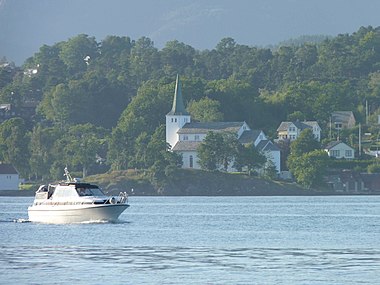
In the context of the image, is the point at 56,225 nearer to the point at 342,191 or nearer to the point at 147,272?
the point at 147,272

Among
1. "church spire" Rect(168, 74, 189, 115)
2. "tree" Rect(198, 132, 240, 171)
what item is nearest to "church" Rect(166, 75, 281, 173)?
"church spire" Rect(168, 74, 189, 115)

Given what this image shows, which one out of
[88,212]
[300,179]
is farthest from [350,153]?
[88,212]

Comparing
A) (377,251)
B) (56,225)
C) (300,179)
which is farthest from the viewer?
(300,179)

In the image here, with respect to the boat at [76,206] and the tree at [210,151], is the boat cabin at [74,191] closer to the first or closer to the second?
the boat at [76,206]

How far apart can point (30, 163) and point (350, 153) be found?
40.9 metres

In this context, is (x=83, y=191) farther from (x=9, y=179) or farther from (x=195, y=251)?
(x=9, y=179)

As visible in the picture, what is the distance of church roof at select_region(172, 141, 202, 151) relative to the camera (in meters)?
186

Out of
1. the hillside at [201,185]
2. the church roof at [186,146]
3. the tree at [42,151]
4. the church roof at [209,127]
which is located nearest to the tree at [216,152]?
the hillside at [201,185]

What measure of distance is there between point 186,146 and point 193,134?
3.27 metres

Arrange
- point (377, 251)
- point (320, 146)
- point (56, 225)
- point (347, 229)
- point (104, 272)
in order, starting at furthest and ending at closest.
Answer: point (320, 146) < point (56, 225) < point (347, 229) < point (377, 251) < point (104, 272)

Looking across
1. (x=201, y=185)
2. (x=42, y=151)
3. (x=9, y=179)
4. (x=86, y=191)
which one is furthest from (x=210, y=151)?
(x=86, y=191)

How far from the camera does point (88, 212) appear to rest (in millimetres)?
89250

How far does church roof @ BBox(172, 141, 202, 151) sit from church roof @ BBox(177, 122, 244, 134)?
1931 mm

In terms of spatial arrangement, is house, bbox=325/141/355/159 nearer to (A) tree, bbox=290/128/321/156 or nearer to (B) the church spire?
(A) tree, bbox=290/128/321/156
